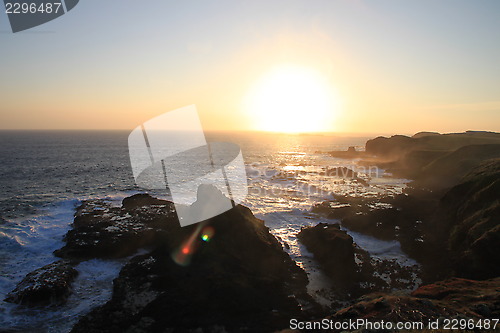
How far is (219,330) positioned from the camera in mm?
14359

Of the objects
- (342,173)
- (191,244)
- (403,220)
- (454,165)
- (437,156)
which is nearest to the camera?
(191,244)

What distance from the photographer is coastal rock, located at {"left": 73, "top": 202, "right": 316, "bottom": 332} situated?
1499 cm

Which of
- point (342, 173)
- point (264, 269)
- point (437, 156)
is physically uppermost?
point (437, 156)

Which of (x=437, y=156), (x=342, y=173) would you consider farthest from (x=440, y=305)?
(x=437, y=156)

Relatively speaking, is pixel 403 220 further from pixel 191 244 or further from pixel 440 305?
pixel 191 244

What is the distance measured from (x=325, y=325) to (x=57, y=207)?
3762cm

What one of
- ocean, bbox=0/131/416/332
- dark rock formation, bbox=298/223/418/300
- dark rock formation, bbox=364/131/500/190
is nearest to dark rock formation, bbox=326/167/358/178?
ocean, bbox=0/131/416/332

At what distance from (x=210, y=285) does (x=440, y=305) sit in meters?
12.7

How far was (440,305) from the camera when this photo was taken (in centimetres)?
1202

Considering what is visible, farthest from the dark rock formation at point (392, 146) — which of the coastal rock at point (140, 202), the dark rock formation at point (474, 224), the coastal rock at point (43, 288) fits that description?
the coastal rock at point (43, 288)

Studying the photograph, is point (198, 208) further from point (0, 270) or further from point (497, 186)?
point (497, 186)

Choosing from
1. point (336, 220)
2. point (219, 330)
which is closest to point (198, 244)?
point (219, 330)

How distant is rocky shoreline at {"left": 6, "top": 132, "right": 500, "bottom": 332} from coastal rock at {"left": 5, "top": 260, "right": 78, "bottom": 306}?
2.4 inches

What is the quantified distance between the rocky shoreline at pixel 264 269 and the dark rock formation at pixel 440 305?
6 cm
